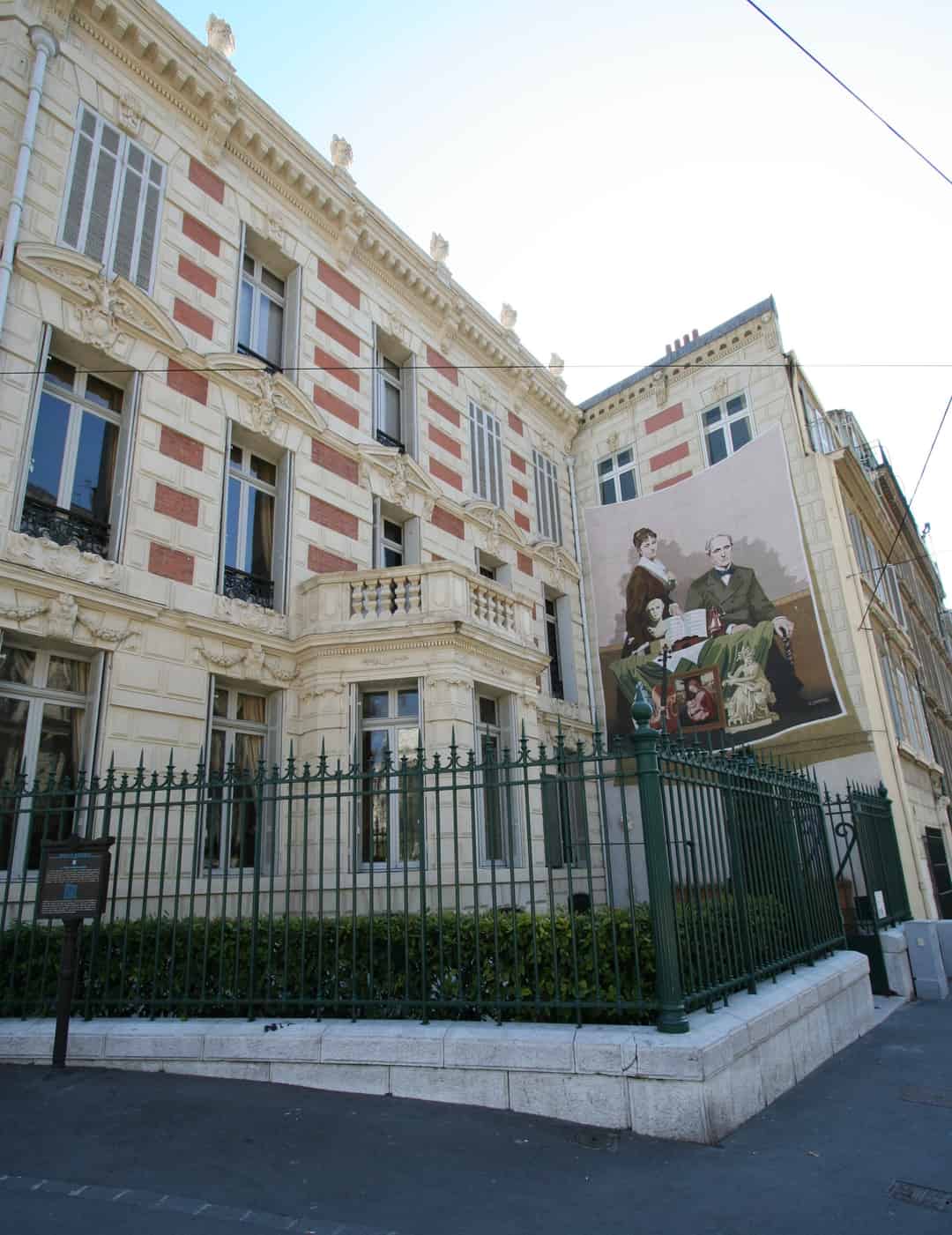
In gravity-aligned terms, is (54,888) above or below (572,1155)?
above

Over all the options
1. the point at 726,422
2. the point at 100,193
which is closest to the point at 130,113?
the point at 100,193

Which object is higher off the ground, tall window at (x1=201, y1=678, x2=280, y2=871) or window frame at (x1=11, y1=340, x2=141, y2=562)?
window frame at (x1=11, y1=340, x2=141, y2=562)

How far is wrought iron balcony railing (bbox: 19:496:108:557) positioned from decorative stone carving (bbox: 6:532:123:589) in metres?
0.13

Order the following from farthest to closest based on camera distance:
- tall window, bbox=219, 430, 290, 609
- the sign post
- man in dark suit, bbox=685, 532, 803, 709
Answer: man in dark suit, bbox=685, 532, 803, 709
tall window, bbox=219, 430, 290, 609
the sign post

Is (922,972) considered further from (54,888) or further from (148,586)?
(148,586)

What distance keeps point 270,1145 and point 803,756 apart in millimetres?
13578

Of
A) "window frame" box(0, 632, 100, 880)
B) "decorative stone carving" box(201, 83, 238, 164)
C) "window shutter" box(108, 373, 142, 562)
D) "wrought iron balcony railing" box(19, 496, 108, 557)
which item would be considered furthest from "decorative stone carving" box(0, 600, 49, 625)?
"decorative stone carving" box(201, 83, 238, 164)

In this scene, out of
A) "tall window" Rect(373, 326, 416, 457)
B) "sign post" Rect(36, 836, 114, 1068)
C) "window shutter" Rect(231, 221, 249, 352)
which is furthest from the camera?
"tall window" Rect(373, 326, 416, 457)

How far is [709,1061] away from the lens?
4.70 meters

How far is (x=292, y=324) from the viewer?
1434cm

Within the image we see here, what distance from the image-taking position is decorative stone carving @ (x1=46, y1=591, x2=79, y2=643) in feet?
31.1

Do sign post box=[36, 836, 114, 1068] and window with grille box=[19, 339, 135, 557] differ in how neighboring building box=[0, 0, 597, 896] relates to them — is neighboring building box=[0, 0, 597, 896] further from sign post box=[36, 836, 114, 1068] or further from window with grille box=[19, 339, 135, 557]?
sign post box=[36, 836, 114, 1068]

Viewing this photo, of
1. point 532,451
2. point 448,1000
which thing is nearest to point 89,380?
point 448,1000

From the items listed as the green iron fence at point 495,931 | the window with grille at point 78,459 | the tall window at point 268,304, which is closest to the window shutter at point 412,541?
the tall window at point 268,304
